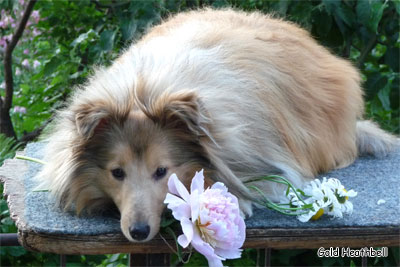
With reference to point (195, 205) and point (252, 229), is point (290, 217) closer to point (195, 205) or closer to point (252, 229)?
point (252, 229)

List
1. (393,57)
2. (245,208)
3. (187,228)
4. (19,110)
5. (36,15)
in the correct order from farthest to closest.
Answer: (36,15)
(19,110)
(393,57)
(245,208)
(187,228)

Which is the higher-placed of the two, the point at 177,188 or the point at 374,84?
the point at 177,188

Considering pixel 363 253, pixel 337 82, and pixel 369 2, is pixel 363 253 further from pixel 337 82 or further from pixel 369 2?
pixel 369 2

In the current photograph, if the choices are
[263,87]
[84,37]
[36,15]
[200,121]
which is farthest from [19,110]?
[200,121]

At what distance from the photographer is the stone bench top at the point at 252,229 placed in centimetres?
246

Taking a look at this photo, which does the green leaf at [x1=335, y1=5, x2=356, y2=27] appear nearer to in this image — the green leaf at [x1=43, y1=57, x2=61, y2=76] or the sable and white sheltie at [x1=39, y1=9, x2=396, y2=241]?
the sable and white sheltie at [x1=39, y1=9, x2=396, y2=241]

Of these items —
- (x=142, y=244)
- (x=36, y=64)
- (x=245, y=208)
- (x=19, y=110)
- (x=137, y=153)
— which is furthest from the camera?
(x=36, y=64)

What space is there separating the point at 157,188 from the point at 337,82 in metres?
1.50

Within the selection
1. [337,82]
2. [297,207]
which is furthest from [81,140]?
[337,82]

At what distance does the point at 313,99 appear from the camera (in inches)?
136

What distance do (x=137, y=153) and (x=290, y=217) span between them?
65 centimetres

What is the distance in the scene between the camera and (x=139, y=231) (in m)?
2.41

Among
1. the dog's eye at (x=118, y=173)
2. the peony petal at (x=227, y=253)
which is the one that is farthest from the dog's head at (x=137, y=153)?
the peony petal at (x=227, y=253)

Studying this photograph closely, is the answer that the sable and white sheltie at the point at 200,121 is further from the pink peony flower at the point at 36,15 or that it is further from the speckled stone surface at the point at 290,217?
the pink peony flower at the point at 36,15
